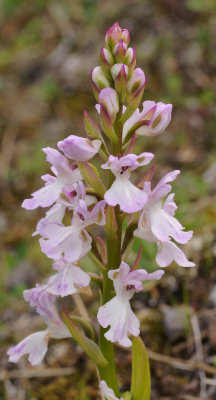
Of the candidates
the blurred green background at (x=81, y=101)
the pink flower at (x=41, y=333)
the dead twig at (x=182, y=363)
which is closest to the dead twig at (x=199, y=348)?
the dead twig at (x=182, y=363)

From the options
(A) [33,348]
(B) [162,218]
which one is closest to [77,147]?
(B) [162,218]

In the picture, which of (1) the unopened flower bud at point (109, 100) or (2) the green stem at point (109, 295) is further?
(2) the green stem at point (109, 295)

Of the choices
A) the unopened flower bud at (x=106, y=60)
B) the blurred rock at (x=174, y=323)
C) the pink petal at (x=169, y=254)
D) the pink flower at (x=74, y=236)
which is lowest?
the blurred rock at (x=174, y=323)

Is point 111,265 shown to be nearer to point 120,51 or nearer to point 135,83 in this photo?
point 135,83

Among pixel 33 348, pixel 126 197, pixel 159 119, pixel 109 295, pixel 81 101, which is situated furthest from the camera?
pixel 81 101

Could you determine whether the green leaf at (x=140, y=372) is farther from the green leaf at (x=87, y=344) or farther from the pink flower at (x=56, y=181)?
the pink flower at (x=56, y=181)
